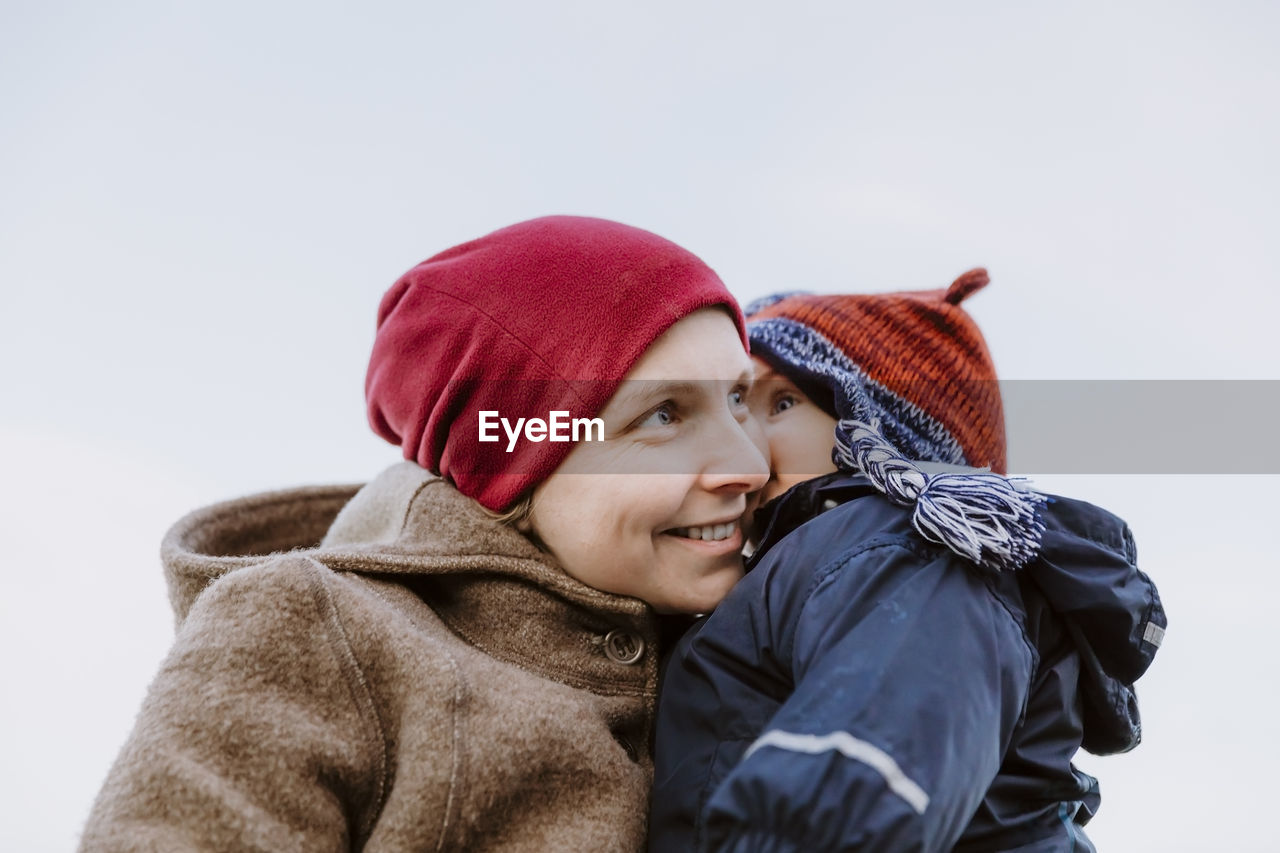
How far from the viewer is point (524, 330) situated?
4.29 ft

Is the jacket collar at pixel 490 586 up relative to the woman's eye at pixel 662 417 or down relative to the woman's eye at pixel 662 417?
down

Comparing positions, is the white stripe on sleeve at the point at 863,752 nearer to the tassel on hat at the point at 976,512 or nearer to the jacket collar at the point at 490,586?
the tassel on hat at the point at 976,512

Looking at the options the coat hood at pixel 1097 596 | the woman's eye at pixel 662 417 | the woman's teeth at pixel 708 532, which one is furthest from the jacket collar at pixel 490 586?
the coat hood at pixel 1097 596

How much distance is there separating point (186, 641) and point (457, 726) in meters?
0.28

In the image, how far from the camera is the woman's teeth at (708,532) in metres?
1.33

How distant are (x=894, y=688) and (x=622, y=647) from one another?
0.46 m

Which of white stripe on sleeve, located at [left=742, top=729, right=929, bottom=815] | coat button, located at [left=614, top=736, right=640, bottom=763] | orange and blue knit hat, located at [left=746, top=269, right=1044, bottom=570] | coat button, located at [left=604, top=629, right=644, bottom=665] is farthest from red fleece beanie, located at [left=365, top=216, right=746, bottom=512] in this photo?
white stripe on sleeve, located at [left=742, top=729, right=929, bottom=815]

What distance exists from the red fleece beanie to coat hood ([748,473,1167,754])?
0.97 feet

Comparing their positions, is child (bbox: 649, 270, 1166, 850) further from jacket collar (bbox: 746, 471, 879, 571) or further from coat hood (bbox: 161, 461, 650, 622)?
coat hood (bbox: 161, 461, 650, 622)

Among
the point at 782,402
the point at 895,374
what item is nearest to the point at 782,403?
the point at 782,402

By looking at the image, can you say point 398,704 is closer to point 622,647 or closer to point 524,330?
point 622,647

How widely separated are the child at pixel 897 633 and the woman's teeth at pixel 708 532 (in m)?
0.05

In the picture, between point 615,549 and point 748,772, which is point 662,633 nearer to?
point 615,549

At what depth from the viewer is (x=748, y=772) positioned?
3.04 ft
